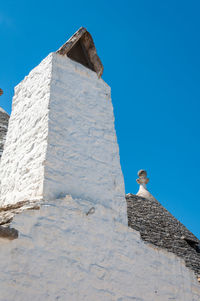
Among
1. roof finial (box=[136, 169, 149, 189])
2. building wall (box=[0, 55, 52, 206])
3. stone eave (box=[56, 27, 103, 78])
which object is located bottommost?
building wall (box=[0, 55, 52, 206])

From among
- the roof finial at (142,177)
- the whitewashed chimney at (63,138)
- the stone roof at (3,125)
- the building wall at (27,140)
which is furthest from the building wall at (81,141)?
the roof finial at (142,177)

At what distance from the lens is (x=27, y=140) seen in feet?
20.0

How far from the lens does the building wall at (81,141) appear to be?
218 inches

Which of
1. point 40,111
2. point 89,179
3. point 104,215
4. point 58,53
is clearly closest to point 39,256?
point 104,215

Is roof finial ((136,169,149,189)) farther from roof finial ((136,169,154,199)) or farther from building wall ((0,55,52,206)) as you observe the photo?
building wall ((0,55,52,206))

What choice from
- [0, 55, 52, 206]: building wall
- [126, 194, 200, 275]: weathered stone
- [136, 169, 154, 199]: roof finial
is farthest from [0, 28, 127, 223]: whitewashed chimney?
[136, 169, 154, 199]: roof finial

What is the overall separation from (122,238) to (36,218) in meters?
1.47

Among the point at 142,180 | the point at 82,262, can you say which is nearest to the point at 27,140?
the point at 82,262

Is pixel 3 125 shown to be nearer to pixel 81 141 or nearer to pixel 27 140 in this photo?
pixel 27 140

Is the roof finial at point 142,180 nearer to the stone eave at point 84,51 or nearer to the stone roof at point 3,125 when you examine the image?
the stone roof at point 3,125

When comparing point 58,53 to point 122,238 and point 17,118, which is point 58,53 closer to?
point 17,118

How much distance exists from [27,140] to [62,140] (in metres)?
0.63

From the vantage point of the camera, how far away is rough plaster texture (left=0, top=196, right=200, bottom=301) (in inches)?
165

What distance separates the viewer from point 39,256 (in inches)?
172
